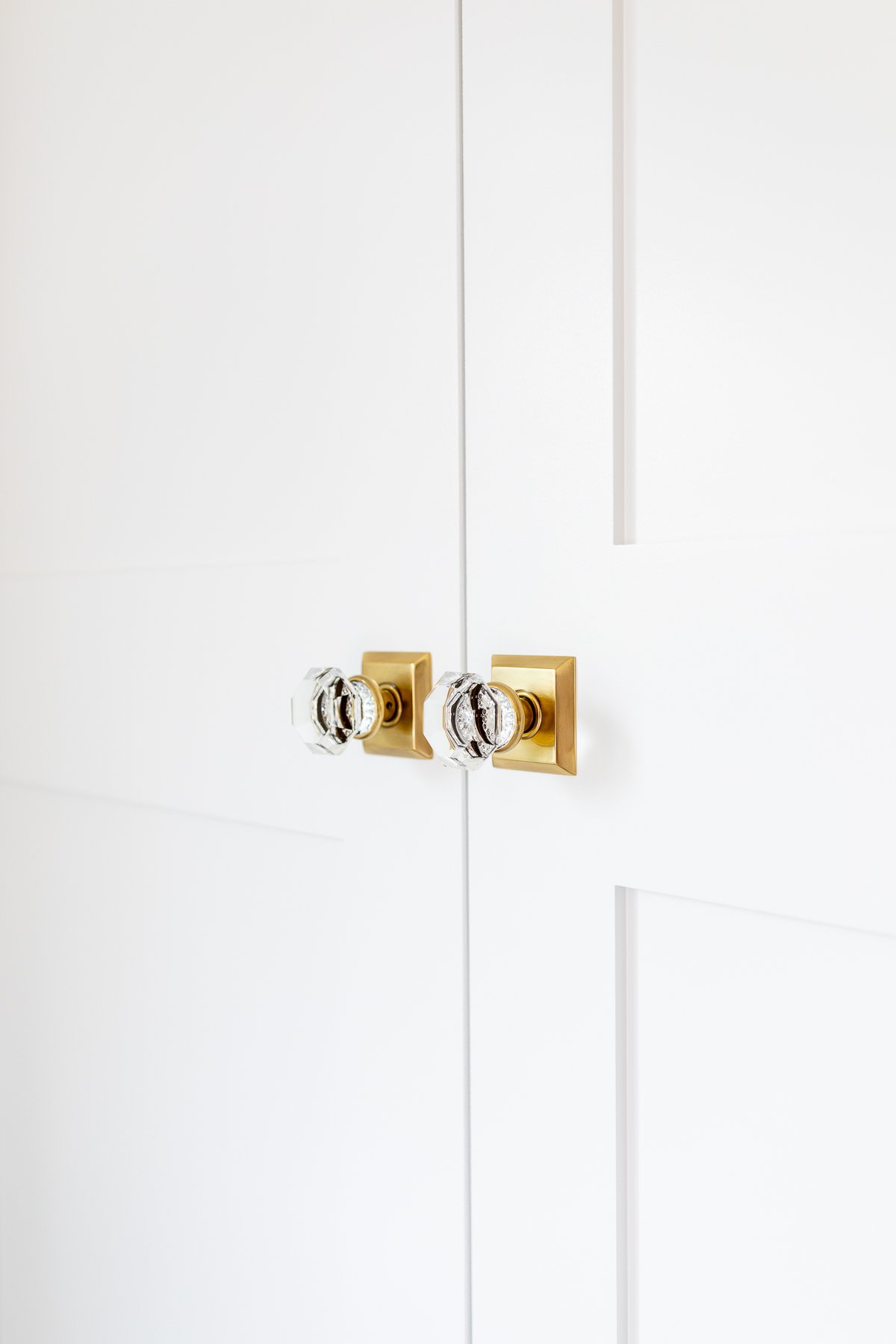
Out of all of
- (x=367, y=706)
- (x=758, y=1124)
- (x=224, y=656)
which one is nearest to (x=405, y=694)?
(x=367, y=706)

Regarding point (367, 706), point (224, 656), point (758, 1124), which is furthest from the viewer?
point (224, 656)

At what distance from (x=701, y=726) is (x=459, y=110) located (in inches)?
12.8

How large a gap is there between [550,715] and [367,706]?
0.10 m

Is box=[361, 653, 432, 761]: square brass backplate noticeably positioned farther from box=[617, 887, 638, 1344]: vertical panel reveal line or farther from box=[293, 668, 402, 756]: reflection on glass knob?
box=[617, 887, 638, 1344]: vertical panel reveal line

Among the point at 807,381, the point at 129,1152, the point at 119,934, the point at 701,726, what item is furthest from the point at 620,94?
the point at 129,1152

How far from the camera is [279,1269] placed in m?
0.65

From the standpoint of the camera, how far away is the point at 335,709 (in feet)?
1.79

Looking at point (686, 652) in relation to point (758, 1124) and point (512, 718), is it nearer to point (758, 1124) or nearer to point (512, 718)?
point (512, 718)

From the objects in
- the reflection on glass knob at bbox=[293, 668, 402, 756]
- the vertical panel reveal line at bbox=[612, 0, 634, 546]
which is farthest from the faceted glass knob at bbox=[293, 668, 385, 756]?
the vertical panel reveal line at bbox=[612, 0, 634, 546]

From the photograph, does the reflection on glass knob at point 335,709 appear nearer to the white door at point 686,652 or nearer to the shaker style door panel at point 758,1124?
the white door at point 686,652

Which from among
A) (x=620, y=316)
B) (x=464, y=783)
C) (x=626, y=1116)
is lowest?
(x=626, y=1116)

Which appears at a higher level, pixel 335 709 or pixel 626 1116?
pixel 335 709

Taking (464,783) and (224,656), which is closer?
(464,783)

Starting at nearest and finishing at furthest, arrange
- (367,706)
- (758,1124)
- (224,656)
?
1. (758,1124)
2. (367,706)
3. (224,656)
